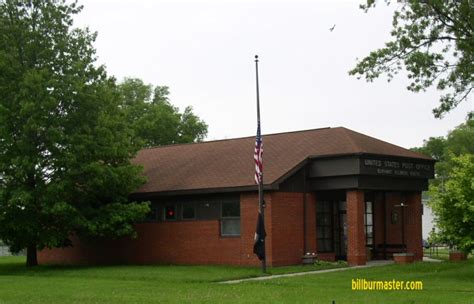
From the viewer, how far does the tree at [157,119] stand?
2474 inches

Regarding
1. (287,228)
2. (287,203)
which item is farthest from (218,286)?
(287,203)

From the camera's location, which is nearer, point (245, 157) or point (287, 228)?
point (287, 228)

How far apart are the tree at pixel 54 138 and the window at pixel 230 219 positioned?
3460 millimetres

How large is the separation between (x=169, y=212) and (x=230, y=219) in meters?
3.61

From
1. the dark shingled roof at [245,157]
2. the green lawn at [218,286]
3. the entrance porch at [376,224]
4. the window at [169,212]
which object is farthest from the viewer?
the window at [169,212]

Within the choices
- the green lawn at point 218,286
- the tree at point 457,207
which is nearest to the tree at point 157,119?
the green lawn at point 218,286

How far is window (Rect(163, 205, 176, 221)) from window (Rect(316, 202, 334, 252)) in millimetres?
6422

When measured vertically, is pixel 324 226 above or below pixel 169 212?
below

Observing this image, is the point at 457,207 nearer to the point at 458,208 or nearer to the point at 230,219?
the point at 458,208

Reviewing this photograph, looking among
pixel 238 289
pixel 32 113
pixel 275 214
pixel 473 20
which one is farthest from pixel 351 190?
pixel 32 113

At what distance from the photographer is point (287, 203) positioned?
31.6 meters

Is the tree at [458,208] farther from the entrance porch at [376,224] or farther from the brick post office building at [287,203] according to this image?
the entrance porch at [376,224]

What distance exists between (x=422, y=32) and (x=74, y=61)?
48.4ft

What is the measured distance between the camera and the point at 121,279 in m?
26.1
